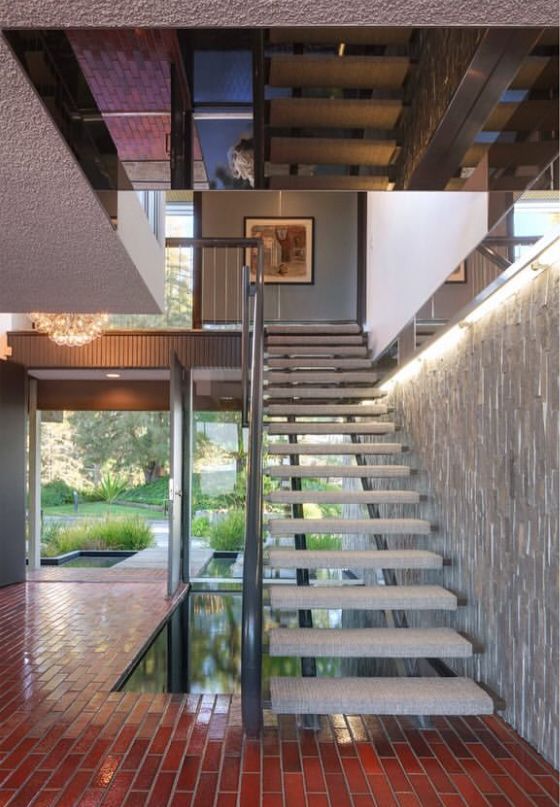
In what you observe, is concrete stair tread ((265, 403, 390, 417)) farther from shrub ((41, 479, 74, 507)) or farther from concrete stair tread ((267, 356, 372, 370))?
shrub ((41, 479, 74, 507))

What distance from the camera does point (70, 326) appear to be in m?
6.58

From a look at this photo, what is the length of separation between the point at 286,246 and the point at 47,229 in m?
6.00

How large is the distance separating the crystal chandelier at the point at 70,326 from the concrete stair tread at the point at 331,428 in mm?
2453

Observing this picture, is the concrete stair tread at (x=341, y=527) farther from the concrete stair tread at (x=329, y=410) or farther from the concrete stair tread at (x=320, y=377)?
the concrete stair tread at (x=320, y=377)

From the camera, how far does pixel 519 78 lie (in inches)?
72.0

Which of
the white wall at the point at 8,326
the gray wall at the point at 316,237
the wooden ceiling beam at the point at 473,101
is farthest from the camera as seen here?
A: the gray wall at the point at 316,237

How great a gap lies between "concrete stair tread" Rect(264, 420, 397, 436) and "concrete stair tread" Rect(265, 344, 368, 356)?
1.55 meters

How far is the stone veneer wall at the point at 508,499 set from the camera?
2.53 meters

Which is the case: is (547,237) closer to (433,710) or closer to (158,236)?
(433,710)

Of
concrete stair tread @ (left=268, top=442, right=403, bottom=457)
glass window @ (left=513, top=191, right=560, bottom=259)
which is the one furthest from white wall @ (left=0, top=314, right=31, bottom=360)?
glass window @ (left=513, top=191, right=560, bottom=259)

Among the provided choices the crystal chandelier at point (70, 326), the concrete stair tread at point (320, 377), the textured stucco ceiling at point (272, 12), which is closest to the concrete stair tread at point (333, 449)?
the concrete stair tread at point (320, 377)

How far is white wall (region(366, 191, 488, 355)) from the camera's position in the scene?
3.60 meters

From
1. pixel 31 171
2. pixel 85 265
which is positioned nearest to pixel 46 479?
pixel 85 265

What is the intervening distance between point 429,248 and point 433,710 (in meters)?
2.91
